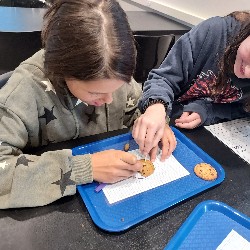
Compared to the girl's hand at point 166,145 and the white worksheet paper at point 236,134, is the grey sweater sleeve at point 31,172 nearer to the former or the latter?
the girl's hand at point 166,145

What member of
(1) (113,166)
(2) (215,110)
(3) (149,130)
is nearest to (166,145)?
(3) (149,130)

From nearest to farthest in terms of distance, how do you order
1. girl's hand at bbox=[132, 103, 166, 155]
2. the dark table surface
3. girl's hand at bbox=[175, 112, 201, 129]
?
the dark table surface, girl's hand at bbox=[132, 103, 166, 155], girl's hand at bbox=[175, 112, 201, 129]

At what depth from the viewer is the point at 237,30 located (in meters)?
0.97

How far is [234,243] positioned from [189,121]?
41cm

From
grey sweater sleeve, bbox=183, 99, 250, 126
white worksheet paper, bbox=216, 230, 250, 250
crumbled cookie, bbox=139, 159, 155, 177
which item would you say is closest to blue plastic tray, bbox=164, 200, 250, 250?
white worksheet paper, bbox=216, 230, 250, 250

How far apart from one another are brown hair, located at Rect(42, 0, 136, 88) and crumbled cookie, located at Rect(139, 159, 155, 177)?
8.9 inches

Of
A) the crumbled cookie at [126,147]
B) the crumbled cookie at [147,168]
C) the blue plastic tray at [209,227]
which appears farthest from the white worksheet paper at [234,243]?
the crumbled cookie at [126,147]

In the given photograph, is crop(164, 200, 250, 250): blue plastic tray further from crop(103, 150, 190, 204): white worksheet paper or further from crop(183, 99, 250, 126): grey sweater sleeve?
crop(183, 99, 250, 126): grey sweater sleeve

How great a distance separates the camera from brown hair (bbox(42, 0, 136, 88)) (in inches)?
24.6

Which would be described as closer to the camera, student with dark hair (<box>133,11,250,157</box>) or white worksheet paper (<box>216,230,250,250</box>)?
white worksheet paper (<box>216,230,250,250</box>)

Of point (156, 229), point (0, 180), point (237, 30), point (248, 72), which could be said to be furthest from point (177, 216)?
point (237, 30)

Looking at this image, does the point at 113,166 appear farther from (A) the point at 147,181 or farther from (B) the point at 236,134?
(B) the point at 236,134

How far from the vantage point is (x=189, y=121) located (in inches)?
36.2

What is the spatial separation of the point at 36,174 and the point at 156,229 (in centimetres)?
28
